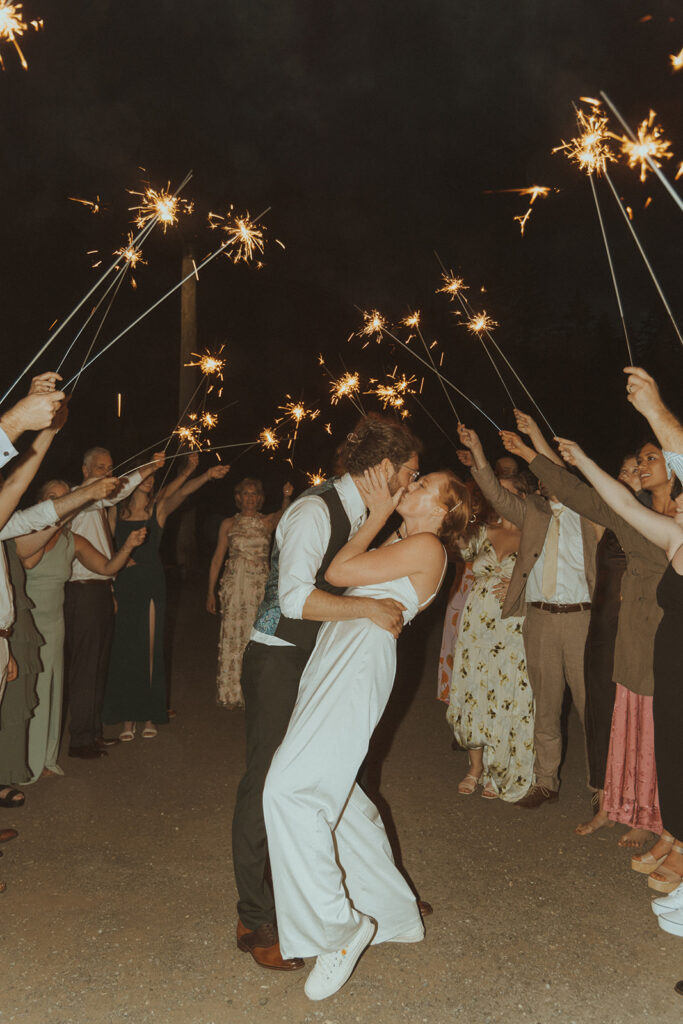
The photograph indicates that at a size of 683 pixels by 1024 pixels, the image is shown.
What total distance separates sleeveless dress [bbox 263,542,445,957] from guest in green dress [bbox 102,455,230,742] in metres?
3.88

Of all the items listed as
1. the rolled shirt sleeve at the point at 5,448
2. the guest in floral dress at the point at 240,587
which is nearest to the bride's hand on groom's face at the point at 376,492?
the rolled shirt sleeve at the point at 5,448

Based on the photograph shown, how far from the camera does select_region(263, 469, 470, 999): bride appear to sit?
11.1 feet

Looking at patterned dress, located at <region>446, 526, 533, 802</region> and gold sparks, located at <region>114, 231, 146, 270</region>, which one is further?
patterned dress, located at <region>446, 526, 533, 802</region>

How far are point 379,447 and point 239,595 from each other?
462cm

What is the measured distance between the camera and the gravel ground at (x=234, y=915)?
11.1 feet

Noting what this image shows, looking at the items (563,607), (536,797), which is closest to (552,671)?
(563,607)

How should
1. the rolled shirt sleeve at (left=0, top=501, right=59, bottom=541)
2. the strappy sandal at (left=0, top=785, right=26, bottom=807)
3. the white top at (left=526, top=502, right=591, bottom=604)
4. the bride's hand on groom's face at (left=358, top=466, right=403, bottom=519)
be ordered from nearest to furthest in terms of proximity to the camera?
the bride's hand on groom's face at (left=358, top=466, right=403, bottom=519)
the rolled shirt sleeve at (left=0, top=501, right=59, bottom=541)
the strappy sandal at (left=0, top=785, right=26, bottom=807)
the white top at (left=526, top=502, right=591, bottom=604)

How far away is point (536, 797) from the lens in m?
5.77

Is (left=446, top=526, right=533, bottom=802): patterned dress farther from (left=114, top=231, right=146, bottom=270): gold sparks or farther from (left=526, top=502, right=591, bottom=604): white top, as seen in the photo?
(left=114, top=231, right=146, bottom=270): gold sparks

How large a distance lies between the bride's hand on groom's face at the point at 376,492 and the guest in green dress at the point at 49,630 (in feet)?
10.3

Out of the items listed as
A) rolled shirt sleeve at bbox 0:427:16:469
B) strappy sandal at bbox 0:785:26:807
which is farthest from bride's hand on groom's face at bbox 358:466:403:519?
strappy sandal at bbox 0:785:26:807

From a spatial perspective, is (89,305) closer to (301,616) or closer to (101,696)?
(101,696)

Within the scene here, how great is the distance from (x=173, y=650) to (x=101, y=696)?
418 cm

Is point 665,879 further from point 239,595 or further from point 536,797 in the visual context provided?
point 239,595
